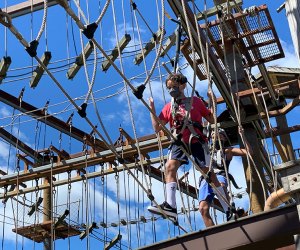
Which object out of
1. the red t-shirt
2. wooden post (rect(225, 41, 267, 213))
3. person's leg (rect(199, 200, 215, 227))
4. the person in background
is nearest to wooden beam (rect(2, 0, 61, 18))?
wooden post (rect(225, 41, 267, 213))

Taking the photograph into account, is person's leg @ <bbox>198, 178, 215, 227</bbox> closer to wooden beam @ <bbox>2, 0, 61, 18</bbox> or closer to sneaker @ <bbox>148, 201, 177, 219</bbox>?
sneaker @ <bbox>148, 201, 177, 219</bbox>

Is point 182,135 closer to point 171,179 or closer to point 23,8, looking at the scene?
point 171,179

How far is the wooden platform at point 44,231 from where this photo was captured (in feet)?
49.1

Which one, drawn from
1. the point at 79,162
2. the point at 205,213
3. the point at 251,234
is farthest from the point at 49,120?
the point at 251,234

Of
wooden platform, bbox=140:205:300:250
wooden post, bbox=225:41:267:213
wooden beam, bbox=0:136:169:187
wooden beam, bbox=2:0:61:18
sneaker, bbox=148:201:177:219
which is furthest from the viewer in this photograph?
wooden beam, bbox=0:136:169:187

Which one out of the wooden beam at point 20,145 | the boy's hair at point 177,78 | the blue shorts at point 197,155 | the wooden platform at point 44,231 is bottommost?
the blue shorts at point 197,155

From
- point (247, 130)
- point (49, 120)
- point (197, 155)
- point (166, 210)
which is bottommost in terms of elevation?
point (166, 210)

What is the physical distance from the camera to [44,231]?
50.4 feet

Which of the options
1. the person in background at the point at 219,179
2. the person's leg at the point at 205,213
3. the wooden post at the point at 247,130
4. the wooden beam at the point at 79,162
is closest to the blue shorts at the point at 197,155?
the person in background at the point at 219,179

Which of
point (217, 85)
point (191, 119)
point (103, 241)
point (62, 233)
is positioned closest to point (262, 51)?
point (217, 85)

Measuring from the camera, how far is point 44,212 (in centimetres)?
1594

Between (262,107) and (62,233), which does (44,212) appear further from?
(262,107)

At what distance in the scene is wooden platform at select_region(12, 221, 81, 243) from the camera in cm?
1496

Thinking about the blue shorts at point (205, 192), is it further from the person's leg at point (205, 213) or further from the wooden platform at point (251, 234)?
the wooden platform at point (251, 234)
